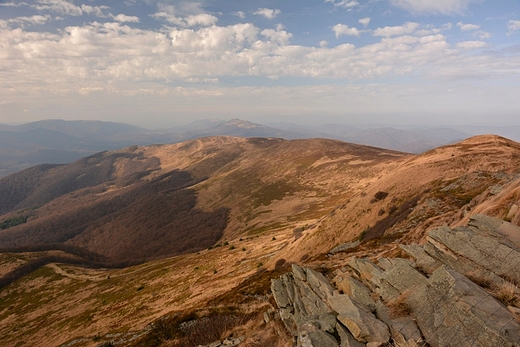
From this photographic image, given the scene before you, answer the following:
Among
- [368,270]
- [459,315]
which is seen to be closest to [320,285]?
[368,270]

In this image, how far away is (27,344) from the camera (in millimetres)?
54031

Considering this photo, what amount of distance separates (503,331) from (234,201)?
172547 mm

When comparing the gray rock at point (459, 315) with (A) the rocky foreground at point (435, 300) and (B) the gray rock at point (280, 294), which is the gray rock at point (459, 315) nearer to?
(A) the rocky foreground at point (435, 300)

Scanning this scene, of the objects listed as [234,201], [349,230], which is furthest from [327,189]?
[349,230]

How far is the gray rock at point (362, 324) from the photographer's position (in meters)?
9.88

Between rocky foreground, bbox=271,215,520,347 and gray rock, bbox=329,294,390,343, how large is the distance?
35mm

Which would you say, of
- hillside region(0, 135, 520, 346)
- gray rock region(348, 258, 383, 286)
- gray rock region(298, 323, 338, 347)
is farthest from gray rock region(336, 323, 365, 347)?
gray rock region(348, 258, 383, 286)

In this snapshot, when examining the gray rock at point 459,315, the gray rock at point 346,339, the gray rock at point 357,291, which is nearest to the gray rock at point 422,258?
the gray rock at point 459,315

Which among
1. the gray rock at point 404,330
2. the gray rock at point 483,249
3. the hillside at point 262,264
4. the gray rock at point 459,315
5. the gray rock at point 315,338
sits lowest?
the hillside at point 262,264

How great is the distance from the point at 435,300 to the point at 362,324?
324 centimetres

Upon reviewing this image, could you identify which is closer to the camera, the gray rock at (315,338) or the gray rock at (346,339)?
the gray rock at (346,339)

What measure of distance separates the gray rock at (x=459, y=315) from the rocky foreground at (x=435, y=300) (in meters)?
0.03

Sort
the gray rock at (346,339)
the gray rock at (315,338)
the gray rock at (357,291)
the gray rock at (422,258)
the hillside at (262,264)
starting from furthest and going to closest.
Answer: the hillside at (262,264) < the gray rock at (422,258) < the gray rock at (357,291) < the gray rock at (315,338) < the gray rock at (346,339)

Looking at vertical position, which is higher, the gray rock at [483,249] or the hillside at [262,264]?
the gray rock at [483,249]
